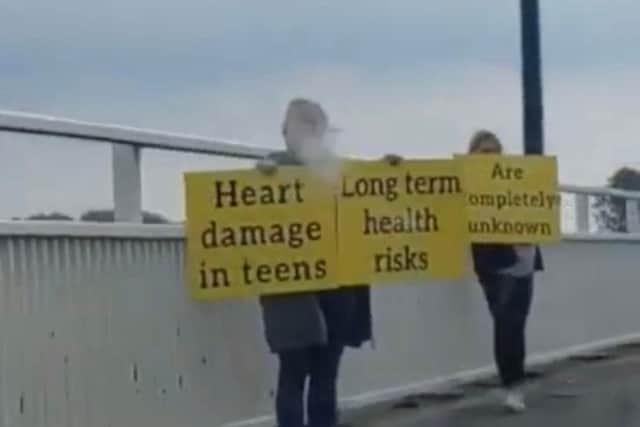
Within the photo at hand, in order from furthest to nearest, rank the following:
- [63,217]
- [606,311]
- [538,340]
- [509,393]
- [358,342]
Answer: [606,311]
[538,340]
[509,393]
[358,342]
[63,217]

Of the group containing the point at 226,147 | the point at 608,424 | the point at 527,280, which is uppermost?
the point at 226,147

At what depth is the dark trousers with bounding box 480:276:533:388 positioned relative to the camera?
44.7 feet

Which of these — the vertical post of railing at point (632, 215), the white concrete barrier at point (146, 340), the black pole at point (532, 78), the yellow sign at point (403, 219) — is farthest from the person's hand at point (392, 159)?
the vertical post of railing at point (632, 215)

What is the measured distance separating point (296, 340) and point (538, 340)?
6.34 m

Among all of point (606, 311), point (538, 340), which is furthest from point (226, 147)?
point (606, 311)

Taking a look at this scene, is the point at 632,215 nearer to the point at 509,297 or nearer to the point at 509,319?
the point at 509,319

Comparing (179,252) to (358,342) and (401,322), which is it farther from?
(401,322)

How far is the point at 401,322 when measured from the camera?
14438 mm

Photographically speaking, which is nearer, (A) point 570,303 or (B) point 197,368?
(B) point 197,368

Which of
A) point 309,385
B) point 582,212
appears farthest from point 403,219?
point 582,212

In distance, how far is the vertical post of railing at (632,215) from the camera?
1981 centimetres

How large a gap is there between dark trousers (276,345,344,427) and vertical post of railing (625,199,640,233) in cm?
897

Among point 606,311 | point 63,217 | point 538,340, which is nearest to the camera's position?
point 63,217

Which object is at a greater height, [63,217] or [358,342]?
[63,217]
